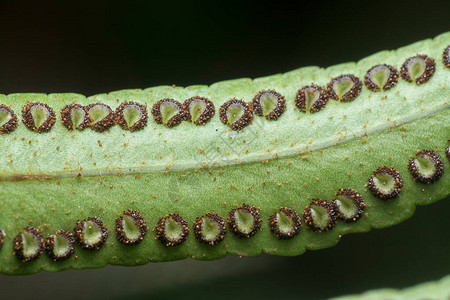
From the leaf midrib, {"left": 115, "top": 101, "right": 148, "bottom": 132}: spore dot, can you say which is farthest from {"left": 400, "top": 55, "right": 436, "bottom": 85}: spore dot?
{"left": 115, "top": 101, "right": 148, "bottom": 132}: spore dot

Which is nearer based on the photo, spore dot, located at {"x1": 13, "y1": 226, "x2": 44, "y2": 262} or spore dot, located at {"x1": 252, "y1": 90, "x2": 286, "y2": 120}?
spore dot, located at {"x1": 13, "y1": 226, "x2": 44, "y2": 262}

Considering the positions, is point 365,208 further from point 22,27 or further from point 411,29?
point 22,27

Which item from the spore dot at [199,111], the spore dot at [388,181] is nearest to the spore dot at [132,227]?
the spore dot at [199,111]

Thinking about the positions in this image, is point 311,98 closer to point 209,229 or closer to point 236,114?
point 236,114

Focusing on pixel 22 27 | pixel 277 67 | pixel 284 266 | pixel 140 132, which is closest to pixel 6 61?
pixel 22 27

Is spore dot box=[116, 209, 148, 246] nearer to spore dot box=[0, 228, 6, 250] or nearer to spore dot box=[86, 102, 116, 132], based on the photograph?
spore dot box=[86, 102, 116, 132]

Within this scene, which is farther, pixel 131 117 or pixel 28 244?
pixel 131 117

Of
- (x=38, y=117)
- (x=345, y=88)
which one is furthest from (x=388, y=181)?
(x=38, y=117)
